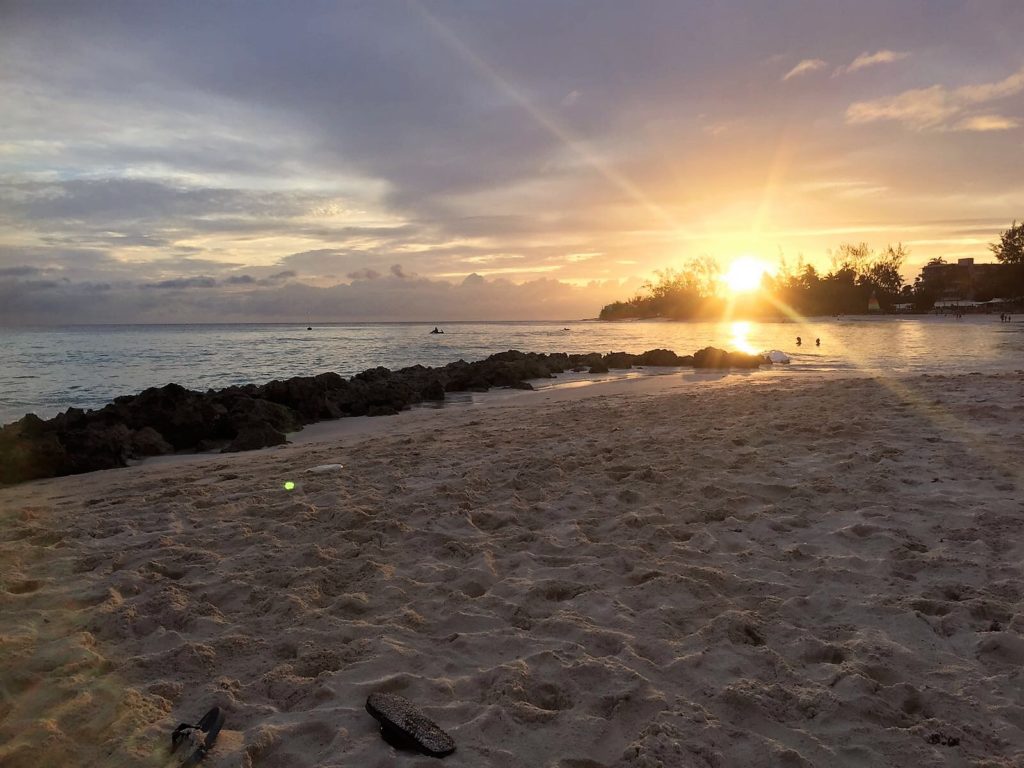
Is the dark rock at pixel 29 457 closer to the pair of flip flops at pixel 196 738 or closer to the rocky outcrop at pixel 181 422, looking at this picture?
the rocky outcrop at pixel 181 422

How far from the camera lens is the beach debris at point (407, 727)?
8.05 ft

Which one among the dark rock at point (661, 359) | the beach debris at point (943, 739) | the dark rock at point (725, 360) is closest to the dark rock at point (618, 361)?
the dark rock at point (661, 359)

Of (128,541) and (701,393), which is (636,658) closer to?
(128,541)

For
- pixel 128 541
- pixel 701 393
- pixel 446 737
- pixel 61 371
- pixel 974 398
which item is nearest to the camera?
pixel 446 737

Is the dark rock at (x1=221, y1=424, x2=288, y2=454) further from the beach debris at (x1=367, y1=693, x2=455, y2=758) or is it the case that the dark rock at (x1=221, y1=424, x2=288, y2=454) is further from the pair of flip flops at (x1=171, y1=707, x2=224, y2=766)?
the beach debris at (x1=367, y1=693, x2=455, y2=758)

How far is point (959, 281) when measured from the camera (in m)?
92.6

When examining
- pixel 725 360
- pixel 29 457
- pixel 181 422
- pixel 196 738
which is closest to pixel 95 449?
pixel 29 457

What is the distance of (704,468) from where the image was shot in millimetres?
6262

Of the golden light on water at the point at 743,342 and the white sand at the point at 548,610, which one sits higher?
the golden light on water at the point at 743,342

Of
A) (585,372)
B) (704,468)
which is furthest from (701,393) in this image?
(585,372)

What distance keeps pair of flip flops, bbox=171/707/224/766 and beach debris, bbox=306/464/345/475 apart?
4.28 meters

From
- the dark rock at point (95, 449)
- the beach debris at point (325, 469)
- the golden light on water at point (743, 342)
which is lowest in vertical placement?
the beach debris at point (325, 469)

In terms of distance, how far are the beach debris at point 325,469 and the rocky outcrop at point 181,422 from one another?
107 inches

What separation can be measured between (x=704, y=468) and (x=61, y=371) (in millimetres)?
26967
